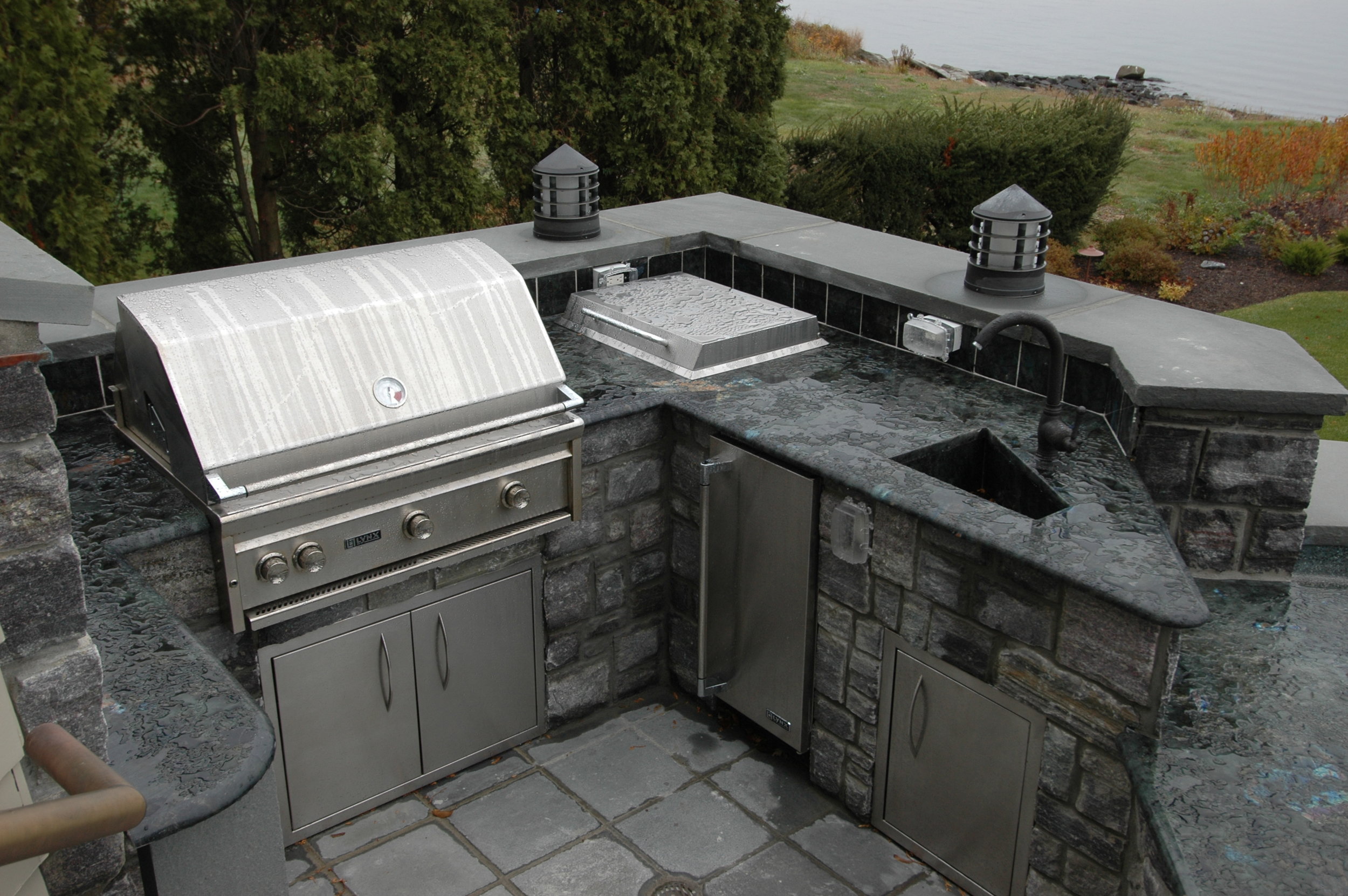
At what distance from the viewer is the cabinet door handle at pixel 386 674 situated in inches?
157

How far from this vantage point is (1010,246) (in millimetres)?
4613

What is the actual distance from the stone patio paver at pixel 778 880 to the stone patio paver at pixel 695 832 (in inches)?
2.3

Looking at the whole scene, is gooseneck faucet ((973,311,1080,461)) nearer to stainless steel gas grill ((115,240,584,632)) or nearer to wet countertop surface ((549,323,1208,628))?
wet countertop surface ((549,323,1208,628))

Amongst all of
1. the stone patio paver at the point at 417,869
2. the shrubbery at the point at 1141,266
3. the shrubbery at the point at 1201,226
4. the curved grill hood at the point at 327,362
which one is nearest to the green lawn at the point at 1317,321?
the shrubbery at the point at 1141,266

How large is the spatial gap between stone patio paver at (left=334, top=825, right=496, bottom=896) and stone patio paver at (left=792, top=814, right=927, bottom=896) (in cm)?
116

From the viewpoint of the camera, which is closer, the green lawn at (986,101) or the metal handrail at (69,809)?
the metal handrail at (69,809)

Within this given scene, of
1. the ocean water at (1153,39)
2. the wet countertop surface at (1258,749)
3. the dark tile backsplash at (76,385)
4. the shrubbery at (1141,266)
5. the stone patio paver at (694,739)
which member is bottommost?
the stone patio paver at (694,739)

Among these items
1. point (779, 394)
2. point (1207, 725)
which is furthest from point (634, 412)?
point (1207, 725)

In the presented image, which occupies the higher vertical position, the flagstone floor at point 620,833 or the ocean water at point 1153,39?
the ocean water at point 1153,39

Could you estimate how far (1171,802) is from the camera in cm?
286

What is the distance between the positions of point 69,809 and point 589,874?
9.01 feet

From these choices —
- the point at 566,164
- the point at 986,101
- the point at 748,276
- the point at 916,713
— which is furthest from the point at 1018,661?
the point at 986,101

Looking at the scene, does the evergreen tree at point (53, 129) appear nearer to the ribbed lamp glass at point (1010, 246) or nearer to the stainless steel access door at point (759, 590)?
the stainless steel access door at point (759, 590)

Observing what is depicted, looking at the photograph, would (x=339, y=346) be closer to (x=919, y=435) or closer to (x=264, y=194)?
(x=919, y=435)
